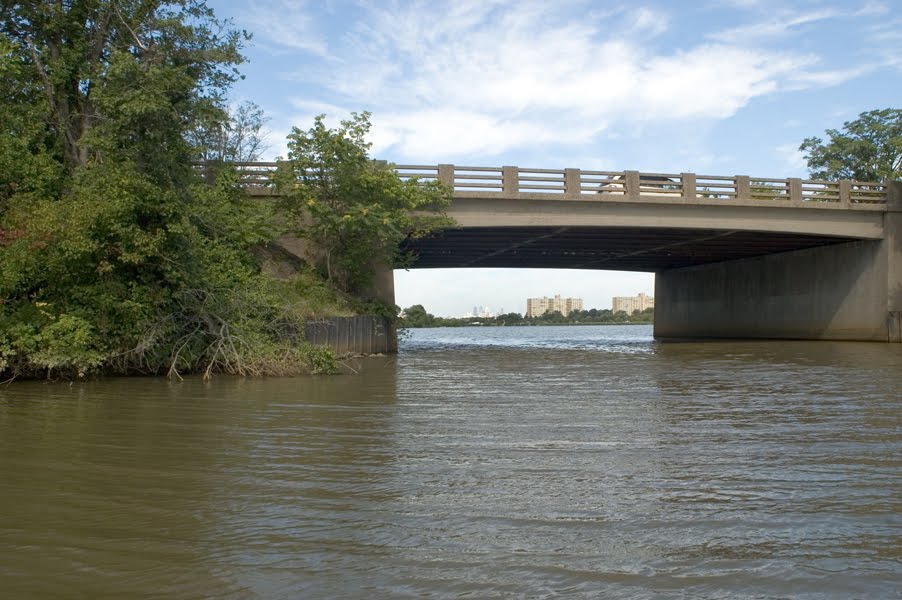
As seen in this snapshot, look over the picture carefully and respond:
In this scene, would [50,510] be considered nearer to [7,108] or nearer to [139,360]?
[139,360]

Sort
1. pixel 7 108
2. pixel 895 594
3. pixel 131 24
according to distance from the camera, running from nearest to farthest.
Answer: pixel 895 594 → pixel 7 108 → pixel 131 24

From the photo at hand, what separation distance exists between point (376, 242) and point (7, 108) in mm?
10334

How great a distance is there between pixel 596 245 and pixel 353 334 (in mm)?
15321

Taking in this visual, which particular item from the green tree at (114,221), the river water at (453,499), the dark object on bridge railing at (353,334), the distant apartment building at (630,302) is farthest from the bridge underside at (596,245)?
the distant apartment building at (630,302)

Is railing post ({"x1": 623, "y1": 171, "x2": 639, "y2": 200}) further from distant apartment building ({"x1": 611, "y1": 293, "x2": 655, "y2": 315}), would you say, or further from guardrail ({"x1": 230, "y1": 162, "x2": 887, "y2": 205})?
distant apartment building ({"x1": 611, "y1": 293, "x2": 655, "y2": 315})

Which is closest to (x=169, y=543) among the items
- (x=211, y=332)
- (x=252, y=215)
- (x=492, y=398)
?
(x=492, y=398)

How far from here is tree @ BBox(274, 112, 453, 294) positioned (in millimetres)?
22094

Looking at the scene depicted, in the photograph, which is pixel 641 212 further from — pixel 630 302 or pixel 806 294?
pixel 630 302

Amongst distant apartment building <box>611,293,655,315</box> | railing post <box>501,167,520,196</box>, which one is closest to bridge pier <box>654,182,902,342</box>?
railing post <box>501,167,520,196</box>

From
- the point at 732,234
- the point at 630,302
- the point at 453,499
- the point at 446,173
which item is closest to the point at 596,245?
the point at 732,234

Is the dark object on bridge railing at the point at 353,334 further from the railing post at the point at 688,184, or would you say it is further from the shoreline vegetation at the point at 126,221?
the railing post at the point at 688,184

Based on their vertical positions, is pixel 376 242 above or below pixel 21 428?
above

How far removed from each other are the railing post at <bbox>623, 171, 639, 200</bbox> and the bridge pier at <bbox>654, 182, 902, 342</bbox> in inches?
437

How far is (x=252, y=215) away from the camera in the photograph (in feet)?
68.1
